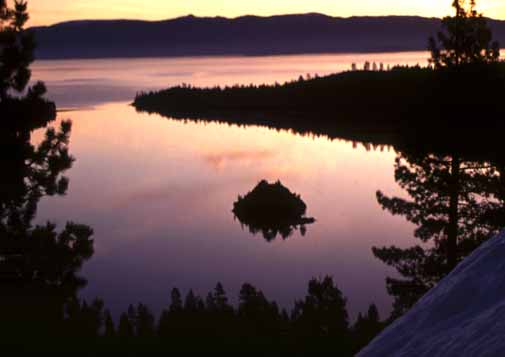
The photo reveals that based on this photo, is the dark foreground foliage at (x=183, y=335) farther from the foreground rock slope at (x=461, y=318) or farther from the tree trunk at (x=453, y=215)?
the foreground rock slope at (x=461, y=318)

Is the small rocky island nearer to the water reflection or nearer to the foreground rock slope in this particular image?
the water reflection

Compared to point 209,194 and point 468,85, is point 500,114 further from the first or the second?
point 209,194

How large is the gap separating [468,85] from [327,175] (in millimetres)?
78057

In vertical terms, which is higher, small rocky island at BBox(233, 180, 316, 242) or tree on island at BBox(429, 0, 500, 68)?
tree on island at BBox(429, 0, 500, 68)

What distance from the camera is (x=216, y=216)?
70.6 m

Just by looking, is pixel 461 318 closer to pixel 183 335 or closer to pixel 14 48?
pixel 183 335

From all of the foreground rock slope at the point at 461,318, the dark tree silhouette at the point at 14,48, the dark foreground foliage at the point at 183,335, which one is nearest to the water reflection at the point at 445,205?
the dark foreground foliage at the point at 183,335

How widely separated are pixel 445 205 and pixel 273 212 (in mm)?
48081

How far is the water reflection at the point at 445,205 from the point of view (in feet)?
56.2

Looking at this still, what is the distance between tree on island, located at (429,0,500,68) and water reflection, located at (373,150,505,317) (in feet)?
9.83

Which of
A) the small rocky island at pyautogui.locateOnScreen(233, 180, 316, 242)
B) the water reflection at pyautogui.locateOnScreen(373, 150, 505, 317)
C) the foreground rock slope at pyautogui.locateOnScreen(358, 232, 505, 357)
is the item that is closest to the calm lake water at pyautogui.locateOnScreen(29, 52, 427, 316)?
the small rocky island at pyautogui.locateOnScreen(233, 180, 316, 242)

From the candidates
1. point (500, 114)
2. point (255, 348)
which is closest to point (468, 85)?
point (500, 114)

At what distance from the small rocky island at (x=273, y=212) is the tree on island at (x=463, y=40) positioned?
44.9m

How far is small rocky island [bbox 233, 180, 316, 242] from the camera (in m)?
63.3
